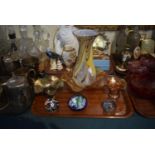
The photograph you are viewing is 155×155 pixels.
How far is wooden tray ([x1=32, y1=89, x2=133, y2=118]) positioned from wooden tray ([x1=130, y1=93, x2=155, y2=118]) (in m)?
0.02

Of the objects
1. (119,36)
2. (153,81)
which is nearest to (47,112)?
(153,81)

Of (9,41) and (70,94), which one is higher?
(9,41)

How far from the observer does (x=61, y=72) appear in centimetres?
93

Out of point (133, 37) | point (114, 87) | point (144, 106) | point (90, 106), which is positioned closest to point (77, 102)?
point (90, 106)

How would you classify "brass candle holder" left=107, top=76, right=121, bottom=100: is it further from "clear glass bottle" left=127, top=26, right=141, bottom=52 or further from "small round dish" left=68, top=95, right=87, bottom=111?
"clear glass bottle" left=127, top=26, right=141, bottom=52

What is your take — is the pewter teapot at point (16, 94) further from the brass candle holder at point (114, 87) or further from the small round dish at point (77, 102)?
the brass candle holder at point (114, 87)

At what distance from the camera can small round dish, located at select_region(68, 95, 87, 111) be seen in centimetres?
72

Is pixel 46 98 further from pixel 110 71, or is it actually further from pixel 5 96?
pixel 110 71

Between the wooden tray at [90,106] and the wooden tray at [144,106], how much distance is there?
24mm

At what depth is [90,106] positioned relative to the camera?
0.75 m

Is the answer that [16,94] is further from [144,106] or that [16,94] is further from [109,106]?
[144,106]

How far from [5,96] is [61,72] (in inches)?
11.7

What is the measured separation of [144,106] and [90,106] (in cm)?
22

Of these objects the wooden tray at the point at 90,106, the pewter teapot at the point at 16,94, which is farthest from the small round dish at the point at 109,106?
the pewter teapot at the point at 16,94
